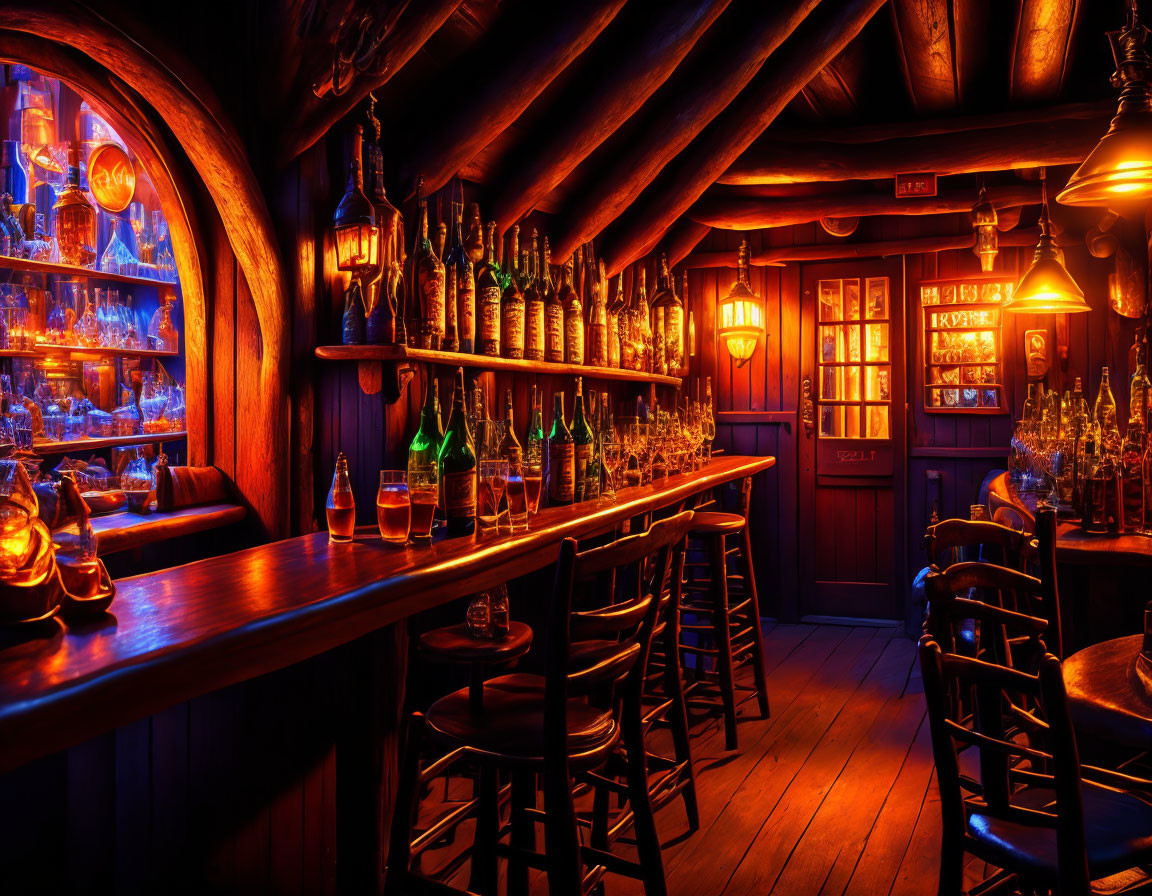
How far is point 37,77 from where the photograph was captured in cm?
377

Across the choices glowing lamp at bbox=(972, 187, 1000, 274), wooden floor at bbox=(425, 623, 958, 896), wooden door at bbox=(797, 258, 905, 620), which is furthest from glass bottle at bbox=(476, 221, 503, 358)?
wooden door at bbox=(797, 258, 905, 620)

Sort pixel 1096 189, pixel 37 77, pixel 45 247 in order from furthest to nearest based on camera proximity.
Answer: pixel 37 77
pixel 45 247
pixel 1096 189

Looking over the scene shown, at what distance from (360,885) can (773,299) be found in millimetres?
4692

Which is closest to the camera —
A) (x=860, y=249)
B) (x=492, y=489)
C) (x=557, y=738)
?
(x=557, y=738)

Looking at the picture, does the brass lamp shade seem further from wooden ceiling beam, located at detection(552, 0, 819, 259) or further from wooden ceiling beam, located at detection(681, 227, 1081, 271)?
wooden ceiling beam, located at detection(681, 227, 1081, 271)

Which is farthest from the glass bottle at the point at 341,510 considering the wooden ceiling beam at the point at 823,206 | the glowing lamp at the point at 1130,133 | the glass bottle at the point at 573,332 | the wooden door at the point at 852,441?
the wooden door at the point at 852,441

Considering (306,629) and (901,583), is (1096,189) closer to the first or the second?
(306,629)

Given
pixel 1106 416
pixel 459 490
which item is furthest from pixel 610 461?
pixel 1106 416

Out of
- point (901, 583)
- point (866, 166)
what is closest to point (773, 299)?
point (866, 166)

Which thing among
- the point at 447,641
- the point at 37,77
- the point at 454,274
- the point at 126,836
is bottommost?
the point at 126,836

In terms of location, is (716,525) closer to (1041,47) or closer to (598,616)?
(598,616)

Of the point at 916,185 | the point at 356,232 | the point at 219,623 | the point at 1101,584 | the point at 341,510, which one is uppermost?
the point at 916,185

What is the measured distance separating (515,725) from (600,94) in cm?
241

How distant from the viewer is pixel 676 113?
12.3 feet
